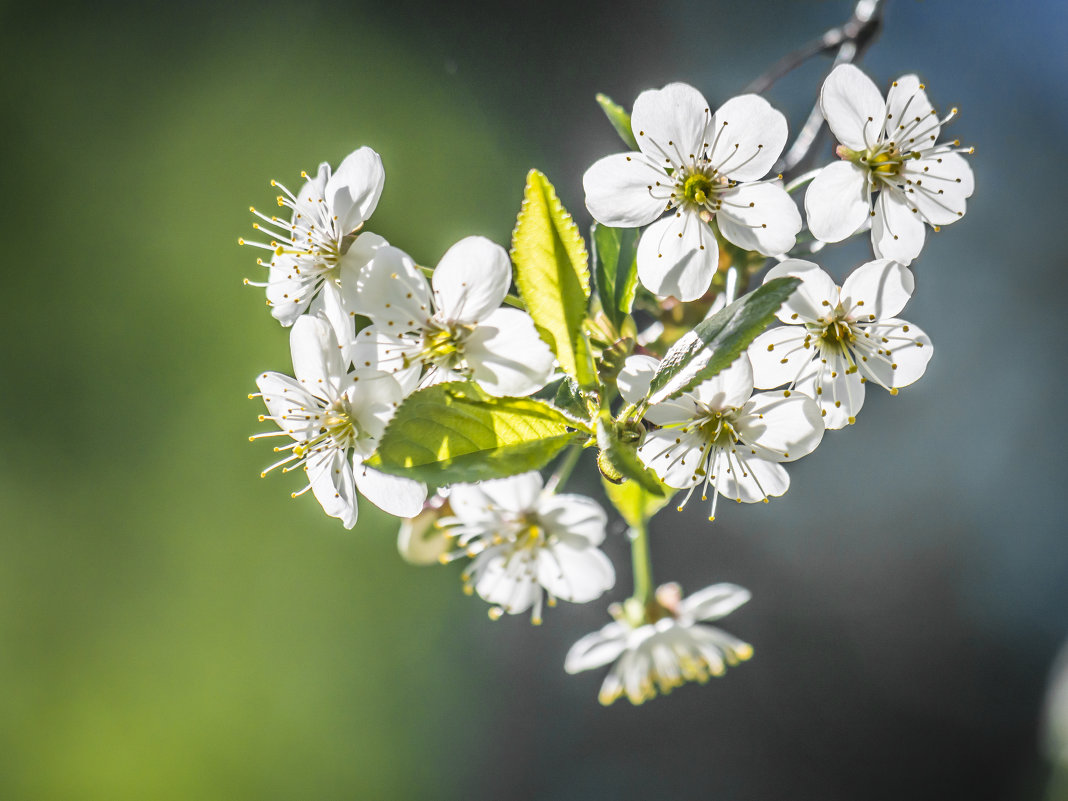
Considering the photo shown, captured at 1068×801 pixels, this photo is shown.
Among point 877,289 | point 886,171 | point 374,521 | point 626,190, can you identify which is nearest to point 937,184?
point 886,171

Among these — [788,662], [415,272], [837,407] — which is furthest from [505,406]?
[788,662]

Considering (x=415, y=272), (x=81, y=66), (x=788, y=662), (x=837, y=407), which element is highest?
(x=81, y=66)

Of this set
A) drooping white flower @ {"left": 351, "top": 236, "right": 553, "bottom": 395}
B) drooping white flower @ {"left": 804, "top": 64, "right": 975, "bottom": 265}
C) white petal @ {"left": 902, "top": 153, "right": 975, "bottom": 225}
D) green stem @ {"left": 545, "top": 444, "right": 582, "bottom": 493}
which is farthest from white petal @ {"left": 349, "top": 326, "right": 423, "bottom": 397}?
white petal @ {"left": 902, "top": 153, "right": 975, "bottom": 225}

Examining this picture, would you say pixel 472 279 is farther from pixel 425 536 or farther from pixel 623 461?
pixel 425 536

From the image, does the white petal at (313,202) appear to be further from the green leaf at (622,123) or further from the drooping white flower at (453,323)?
the green leaf at (622,123)

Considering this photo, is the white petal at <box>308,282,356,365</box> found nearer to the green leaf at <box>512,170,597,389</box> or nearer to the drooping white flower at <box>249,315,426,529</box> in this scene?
the drooping white flower at <box>249,315,426,529</box>

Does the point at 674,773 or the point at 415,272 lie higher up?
the point at 415,272

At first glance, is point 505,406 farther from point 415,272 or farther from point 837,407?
point 837,407
